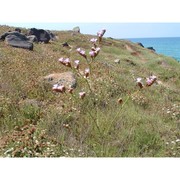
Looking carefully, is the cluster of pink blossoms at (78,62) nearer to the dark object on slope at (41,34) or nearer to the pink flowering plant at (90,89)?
the pink flowering plant at (90,89)

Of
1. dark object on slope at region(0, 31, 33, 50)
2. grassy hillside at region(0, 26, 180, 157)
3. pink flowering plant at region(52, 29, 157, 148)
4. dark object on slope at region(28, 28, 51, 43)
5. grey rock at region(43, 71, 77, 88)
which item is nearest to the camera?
grassy hillside at region(0, 26, 180, 157)

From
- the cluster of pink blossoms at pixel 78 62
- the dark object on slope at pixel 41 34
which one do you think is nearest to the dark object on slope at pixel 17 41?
the dark object on slope at pixel 41 34

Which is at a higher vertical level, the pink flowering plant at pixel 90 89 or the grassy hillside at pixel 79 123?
the pink flowering plant at pixel 90 89

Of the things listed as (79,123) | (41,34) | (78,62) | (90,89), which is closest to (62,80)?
(79,123)

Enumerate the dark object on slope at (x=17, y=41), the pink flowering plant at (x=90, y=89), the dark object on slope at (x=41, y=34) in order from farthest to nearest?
the dark object on slope at (x=41, y=34) → the dark object on slope at (x=17, y=41) → the pink flowering plant at (x=90, y=89)

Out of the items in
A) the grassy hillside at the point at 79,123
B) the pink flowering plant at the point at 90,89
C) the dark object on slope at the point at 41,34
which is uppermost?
the pink flowering plant at the point at 90,89

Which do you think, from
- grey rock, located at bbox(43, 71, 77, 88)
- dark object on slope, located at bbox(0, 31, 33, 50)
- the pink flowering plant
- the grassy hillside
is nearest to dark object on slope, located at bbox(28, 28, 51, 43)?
dark object on slope, located at bbox(0, 31, 33, 50)

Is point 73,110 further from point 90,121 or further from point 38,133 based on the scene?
point 38,133

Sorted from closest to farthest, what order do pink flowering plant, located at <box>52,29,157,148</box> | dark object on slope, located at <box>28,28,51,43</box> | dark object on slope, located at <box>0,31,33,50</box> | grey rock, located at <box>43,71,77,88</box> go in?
1. pink flowering plant, located at <box>52,29,157,148</box>
2. grey rock, located at <box>43,71,77,88</box>
3. dark object on slope, located at <box>0,31,33,50</box>
4. dark object on slope, located at <box>28,28,51,43</box>

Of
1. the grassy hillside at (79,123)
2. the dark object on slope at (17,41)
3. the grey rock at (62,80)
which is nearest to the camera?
the grassy hillside at (79,123)

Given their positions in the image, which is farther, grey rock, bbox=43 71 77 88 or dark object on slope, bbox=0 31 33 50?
dark object on slope, bbox=0 31 33 50

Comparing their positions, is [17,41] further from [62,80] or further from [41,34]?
[62,80]

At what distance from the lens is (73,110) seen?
25.2 ft

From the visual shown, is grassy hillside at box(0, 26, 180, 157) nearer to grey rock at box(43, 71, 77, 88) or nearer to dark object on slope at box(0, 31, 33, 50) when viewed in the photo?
grey rock at box(43, 71, 77, 88)
